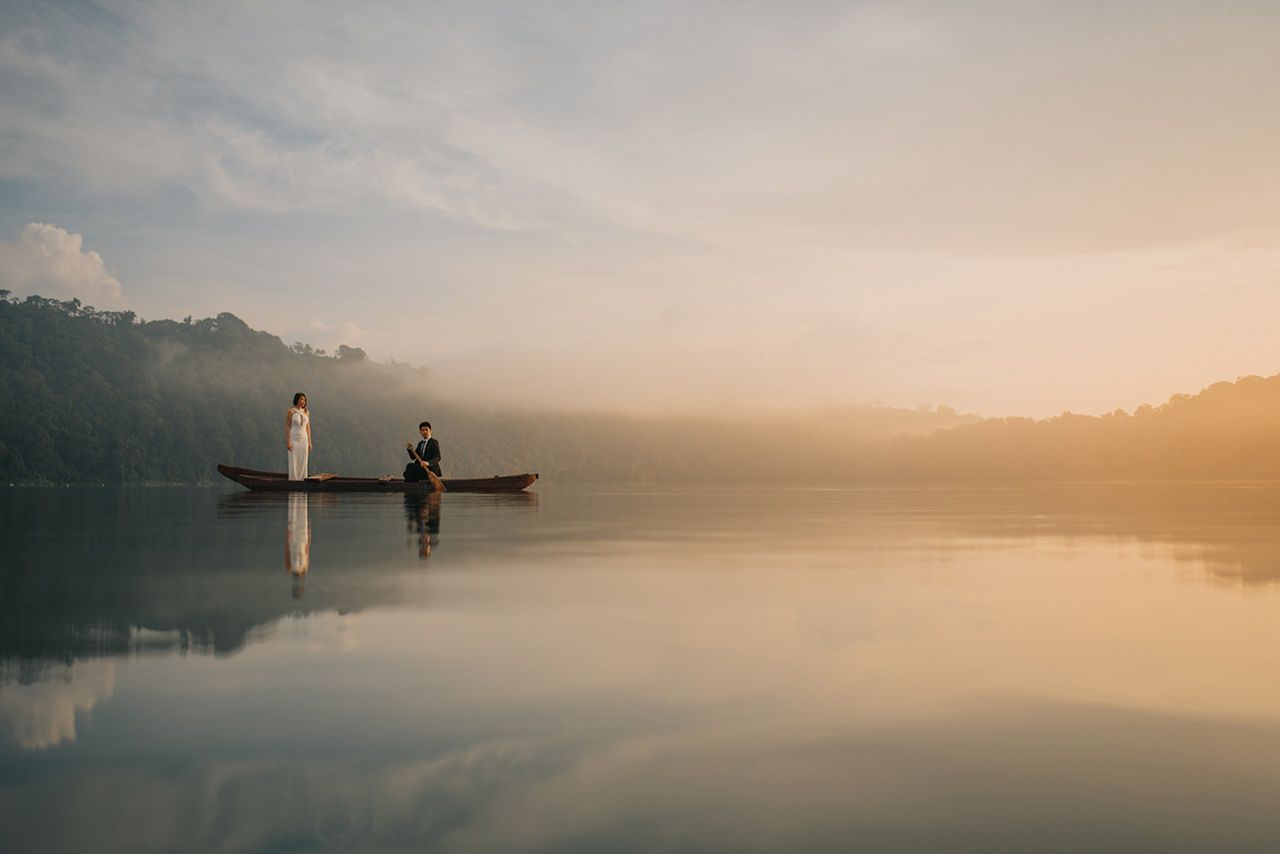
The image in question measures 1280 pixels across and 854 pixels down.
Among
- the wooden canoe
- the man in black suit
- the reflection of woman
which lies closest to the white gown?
the wooden canoe

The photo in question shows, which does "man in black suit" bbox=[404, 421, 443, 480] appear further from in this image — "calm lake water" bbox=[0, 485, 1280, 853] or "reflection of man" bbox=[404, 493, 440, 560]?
"calm lake water" bbox=[0, 485, 1280, 853]

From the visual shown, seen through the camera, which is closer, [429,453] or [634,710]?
[634,710]

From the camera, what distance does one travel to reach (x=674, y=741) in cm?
452

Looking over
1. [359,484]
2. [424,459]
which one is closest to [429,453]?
[424,459]

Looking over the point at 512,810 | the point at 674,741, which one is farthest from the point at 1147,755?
the point at 512,810

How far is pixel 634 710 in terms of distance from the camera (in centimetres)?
506

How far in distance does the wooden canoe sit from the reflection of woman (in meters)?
9.76

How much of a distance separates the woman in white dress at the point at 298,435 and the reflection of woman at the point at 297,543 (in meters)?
7.59

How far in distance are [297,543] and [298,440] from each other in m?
18.5

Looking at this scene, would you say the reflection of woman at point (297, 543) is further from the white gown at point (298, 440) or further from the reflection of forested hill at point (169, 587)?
the white gown at point (298, 440)

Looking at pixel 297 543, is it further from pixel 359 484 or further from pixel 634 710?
pixel 359 484

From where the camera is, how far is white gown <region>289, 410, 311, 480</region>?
104 feet

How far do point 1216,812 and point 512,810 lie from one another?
262 cm

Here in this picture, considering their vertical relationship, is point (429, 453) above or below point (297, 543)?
above
